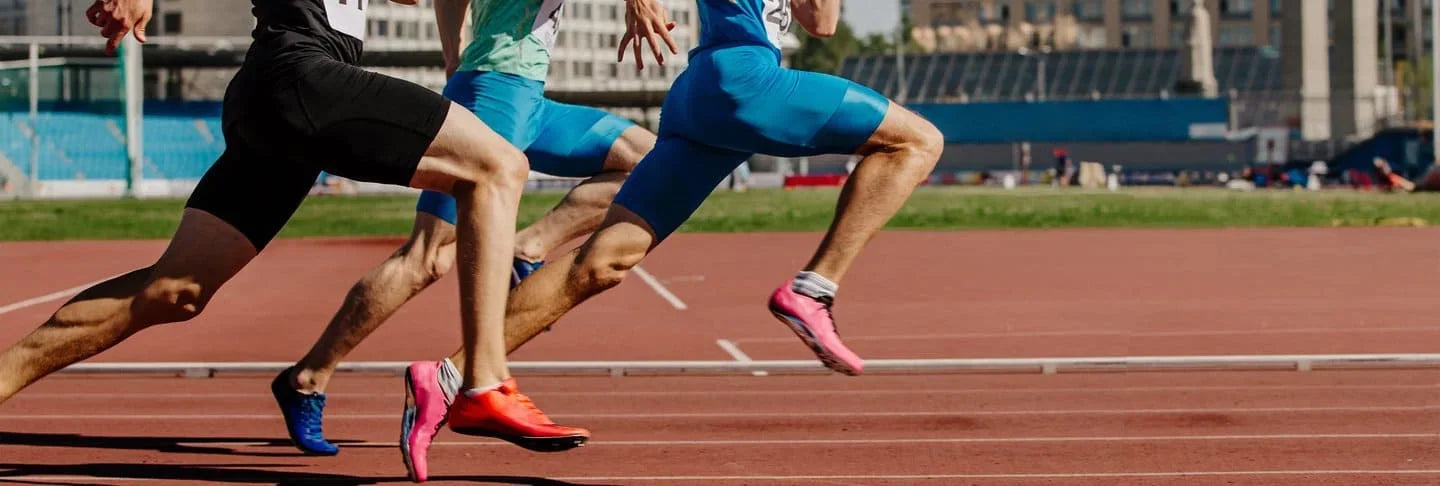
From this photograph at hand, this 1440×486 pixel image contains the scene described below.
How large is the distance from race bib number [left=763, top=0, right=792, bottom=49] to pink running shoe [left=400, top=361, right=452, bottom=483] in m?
1.27

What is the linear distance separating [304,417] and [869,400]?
235 cm

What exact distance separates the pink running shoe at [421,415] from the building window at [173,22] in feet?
317

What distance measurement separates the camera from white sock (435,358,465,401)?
477cm

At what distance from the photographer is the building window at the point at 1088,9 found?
442 feet

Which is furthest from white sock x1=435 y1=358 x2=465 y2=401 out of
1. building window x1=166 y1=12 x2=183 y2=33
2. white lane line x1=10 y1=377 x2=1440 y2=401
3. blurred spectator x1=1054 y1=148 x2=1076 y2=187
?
building window x1=166 y1=12 x2=183 y2=33

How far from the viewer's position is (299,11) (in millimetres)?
4727

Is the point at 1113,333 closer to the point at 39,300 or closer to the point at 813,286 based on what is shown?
the point at 813,286

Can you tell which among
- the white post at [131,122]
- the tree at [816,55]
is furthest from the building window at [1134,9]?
the white post at [131,122]

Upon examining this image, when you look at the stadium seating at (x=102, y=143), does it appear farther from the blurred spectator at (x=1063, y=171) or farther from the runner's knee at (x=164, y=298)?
the runner's knee at (x=164, y=298)

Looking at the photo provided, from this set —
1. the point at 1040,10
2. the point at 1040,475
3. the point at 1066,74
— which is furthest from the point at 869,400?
the point at 1040,10

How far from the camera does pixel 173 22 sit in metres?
99.0

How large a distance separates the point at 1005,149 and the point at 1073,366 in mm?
83738

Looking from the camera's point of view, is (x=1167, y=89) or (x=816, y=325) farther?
(x=1167, y=89)

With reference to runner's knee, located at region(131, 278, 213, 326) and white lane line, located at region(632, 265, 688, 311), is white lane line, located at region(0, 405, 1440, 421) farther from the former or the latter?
white lane line, located at region(632, 265, 688, 311)
